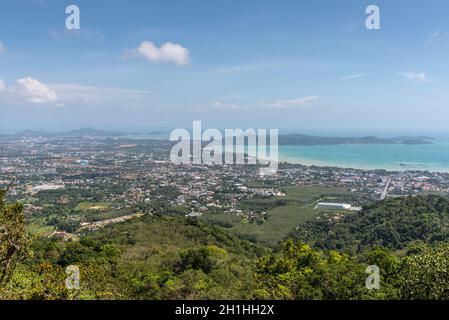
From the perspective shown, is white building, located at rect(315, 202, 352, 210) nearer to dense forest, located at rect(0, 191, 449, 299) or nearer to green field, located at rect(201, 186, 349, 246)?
green field, located at rect(201, 186, 349, 246)

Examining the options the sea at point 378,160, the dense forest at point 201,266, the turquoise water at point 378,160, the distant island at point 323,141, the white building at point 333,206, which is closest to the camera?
the dense forest at point 201,266

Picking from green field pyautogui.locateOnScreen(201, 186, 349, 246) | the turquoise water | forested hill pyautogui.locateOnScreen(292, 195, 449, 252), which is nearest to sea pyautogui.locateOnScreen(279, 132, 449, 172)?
the turquoise water

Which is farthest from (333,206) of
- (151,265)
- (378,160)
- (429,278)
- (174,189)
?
(378,160)

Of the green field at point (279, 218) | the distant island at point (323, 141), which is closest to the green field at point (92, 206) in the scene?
the green field at point (279, 218)

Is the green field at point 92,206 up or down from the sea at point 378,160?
down

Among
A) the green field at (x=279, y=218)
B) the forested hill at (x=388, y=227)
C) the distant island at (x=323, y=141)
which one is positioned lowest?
the green field at (x=279, y=218)

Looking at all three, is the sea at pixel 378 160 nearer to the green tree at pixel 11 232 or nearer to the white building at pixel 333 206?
the white building at pixel 333 206

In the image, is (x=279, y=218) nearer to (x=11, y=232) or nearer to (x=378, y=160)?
(x=11, y=232)
